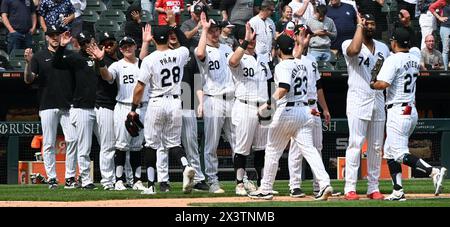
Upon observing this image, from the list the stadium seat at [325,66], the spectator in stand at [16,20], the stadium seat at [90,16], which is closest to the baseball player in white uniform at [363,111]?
the stadium seat at [325,66]

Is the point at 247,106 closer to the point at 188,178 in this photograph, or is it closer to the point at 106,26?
the point at 188,178

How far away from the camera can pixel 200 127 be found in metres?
17.4

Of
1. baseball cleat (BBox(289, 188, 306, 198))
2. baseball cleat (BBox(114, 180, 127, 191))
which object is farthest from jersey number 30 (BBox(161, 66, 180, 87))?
baseball cleat (BBox(114, 180, 127, 191))

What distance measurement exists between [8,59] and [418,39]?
22.2ft

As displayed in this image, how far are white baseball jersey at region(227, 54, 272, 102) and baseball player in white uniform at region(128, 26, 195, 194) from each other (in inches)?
28.4

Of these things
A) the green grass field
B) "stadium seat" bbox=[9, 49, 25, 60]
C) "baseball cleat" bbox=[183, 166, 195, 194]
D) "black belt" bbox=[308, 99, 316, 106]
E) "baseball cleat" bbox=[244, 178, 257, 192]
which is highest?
"stadium seat" bbox=[9, 49, 25, 60]

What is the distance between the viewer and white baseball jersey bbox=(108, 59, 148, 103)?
14250mm

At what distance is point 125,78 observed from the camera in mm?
14266

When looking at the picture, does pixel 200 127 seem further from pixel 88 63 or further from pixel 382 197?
pixel 382 197

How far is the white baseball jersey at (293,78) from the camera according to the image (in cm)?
1207

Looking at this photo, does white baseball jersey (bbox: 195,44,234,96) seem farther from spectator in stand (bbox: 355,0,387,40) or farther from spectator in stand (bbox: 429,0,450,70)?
spectator in stand (bbox: 355,0,387,40)

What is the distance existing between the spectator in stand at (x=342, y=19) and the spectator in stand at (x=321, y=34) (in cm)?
31

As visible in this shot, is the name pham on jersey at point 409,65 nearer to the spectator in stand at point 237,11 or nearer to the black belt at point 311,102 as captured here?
the black belt at point 311,102

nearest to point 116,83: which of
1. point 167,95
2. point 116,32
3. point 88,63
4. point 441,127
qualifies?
point 88,63
